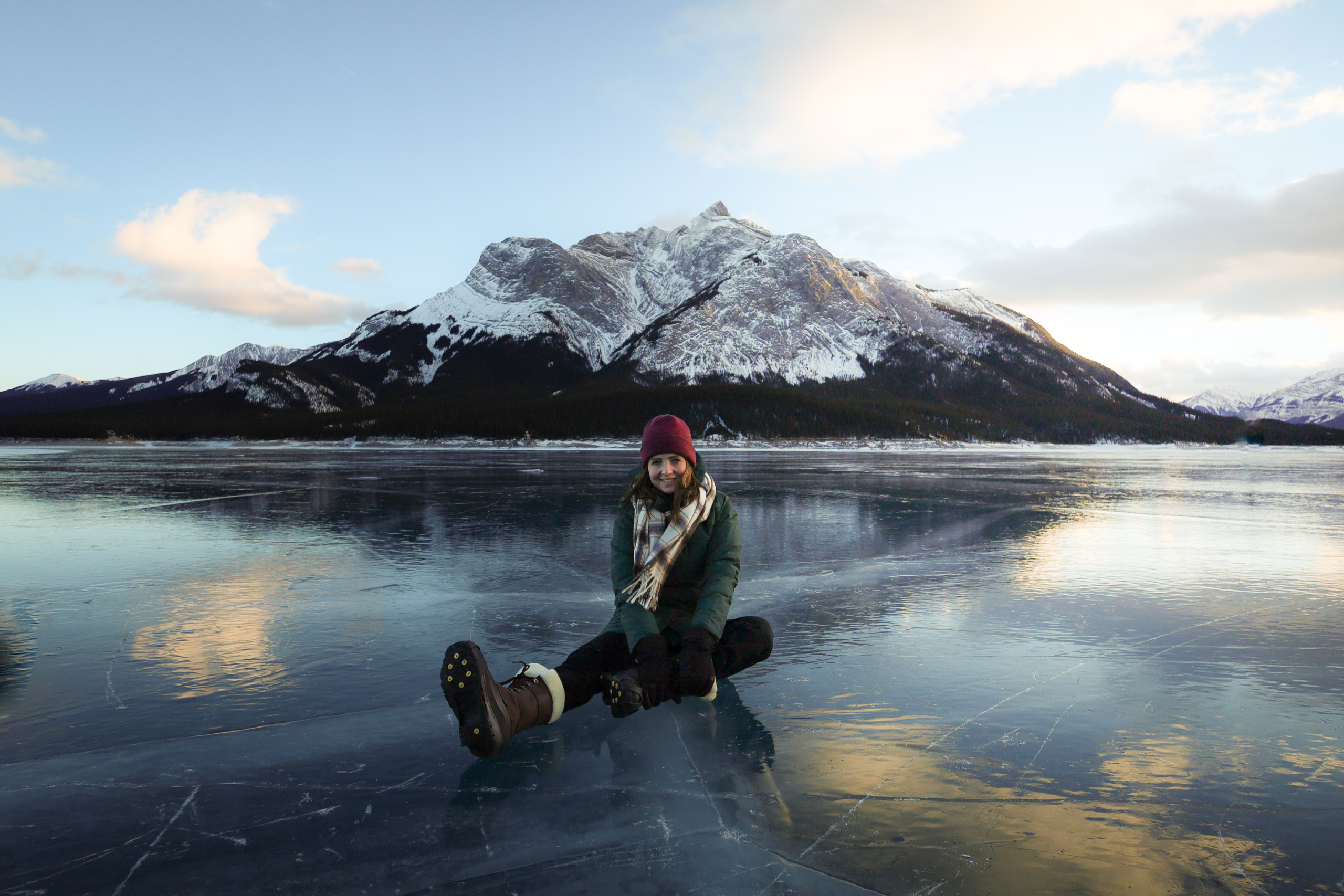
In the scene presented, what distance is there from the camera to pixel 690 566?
4.86 meters

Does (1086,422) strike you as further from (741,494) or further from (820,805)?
(820,805)

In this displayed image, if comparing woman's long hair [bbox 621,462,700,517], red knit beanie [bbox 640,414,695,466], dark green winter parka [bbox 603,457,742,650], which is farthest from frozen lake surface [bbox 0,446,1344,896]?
red knit beanie [bbox 640,414,695,466]

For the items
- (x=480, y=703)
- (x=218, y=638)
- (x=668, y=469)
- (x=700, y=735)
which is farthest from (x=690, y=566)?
(x=218, y=638)

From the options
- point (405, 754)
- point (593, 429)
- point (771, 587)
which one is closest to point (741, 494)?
point (771, 587)

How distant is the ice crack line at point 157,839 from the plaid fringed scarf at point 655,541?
2.50m

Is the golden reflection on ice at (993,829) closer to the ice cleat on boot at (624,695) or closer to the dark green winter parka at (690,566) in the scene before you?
the ice cleat on boot at (624,695)

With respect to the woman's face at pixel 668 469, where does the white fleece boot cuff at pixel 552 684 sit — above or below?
below

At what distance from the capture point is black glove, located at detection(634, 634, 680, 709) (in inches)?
164

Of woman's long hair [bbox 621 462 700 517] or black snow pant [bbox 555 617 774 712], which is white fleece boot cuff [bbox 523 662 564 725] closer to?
black snow pant [bbox 555 617 774 712]

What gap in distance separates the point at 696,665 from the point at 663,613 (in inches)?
22.9

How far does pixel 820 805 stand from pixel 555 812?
1.28 meters

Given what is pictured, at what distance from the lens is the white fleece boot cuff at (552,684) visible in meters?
4.36

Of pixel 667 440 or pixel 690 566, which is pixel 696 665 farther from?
pixel 667 440

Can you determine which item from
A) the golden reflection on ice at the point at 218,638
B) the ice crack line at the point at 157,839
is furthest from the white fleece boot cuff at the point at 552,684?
the golden reflection on ice at the point at 218,638
